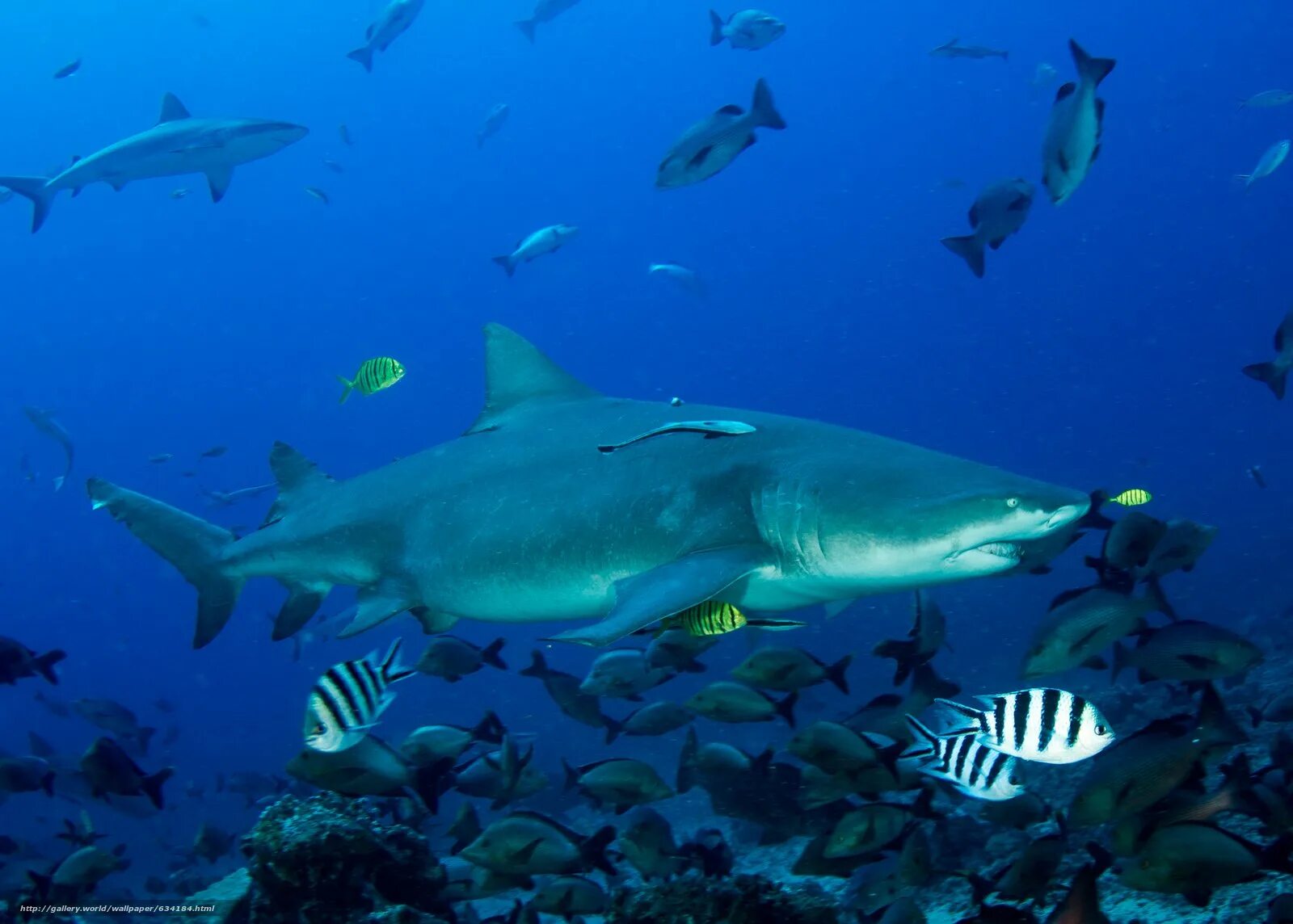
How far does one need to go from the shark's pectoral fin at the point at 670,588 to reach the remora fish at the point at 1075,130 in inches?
152

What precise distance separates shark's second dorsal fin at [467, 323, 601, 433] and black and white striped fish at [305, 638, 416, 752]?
2.15m

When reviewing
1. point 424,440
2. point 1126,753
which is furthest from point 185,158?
point 424,440

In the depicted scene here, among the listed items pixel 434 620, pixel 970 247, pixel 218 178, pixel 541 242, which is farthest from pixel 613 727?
pixel 218 178

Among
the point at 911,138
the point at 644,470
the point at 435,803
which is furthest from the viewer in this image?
the point at 911,138

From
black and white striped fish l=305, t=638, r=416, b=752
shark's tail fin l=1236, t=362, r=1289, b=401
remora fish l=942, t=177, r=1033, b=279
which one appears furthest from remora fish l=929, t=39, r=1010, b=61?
black and white striped fish l=305, t=638, r=416, b=752

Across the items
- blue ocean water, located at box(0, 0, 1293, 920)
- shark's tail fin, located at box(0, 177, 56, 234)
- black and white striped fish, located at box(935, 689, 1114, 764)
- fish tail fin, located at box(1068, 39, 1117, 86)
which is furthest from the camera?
blue ocean water, located at box(0, 0, 1293, 920)

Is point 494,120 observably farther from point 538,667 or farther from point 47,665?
point 538,667

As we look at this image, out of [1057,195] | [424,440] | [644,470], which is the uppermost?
[1057,195]

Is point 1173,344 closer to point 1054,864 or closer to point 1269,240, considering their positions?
point 1269,240

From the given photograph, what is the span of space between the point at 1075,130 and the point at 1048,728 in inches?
180

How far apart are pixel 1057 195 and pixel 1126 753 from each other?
4.07 meters

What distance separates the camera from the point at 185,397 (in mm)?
127312

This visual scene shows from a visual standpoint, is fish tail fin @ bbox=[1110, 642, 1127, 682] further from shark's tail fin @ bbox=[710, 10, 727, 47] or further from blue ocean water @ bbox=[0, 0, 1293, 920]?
blue ocean water @ bbox=[0, 0, 1293, 920]

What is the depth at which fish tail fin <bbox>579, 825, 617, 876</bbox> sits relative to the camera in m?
4.55
